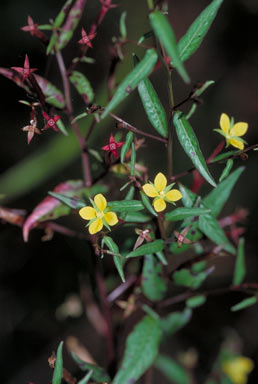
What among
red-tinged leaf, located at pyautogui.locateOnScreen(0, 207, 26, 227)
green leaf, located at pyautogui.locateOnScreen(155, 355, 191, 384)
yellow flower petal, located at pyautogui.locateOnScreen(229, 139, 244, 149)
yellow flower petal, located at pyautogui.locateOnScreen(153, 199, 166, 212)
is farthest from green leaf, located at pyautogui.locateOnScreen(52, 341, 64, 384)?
green leaf, located at pyautogui.locateOnScreen(155, 355, 191, 384)

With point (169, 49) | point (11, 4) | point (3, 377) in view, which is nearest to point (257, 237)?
point (3, 377)

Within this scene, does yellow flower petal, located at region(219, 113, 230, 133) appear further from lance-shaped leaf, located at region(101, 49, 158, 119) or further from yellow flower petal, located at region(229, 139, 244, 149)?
lance-shaped leaf, located at region(101, 49, 158, 119)

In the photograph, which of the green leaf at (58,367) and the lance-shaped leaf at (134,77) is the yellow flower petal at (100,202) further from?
the green leaf at (58,367)

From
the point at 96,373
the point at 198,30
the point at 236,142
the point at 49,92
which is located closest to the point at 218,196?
the point at 236,142

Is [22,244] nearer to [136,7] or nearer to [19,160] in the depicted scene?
[19,160]

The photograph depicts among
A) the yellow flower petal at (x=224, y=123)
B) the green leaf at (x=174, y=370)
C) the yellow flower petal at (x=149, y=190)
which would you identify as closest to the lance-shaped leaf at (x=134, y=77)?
the yellow flower petal at (x=149, y=190)

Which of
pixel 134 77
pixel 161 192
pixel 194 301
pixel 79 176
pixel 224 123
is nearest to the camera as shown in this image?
pixel 134 77

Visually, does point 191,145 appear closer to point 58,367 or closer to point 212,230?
point 212,230
